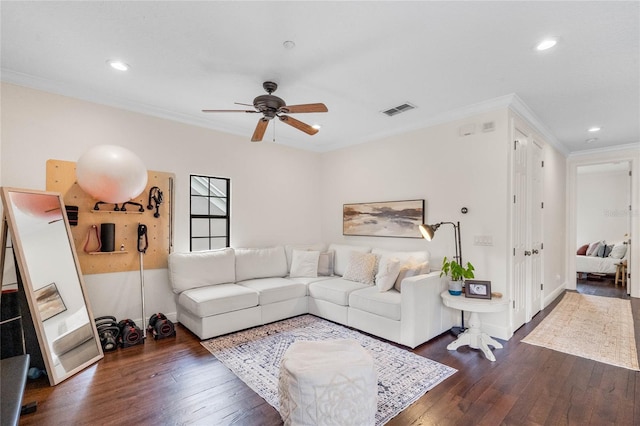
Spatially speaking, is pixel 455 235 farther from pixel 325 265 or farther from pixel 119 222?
pixel 119 222

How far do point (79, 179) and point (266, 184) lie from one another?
2.52 m

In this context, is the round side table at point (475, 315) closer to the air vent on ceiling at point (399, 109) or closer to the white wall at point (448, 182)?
the white wall at point (448, 182)

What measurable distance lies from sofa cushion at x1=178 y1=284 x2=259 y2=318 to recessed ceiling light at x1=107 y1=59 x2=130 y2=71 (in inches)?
96.4

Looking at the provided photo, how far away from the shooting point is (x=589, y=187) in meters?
8.02

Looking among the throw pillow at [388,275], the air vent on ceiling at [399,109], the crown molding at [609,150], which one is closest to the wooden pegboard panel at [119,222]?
the throw pillow at [388,275]

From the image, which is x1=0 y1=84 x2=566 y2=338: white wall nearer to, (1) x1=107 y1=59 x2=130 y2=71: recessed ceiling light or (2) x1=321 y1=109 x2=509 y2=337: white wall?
(2) x1=321 y1=109 x2=509 y2=337: white wall

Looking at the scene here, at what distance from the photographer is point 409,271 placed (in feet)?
11.8

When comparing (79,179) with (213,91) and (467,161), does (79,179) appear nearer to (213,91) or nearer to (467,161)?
(213,91)

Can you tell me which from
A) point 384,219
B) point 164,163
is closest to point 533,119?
point 384,219

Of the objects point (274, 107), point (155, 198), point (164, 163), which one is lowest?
point (155, 198)

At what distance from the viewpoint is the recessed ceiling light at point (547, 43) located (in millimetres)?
2295

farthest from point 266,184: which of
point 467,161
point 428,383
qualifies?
point 428,383

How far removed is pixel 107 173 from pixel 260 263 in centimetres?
226

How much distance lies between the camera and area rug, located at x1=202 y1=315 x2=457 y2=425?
2.31 meters
